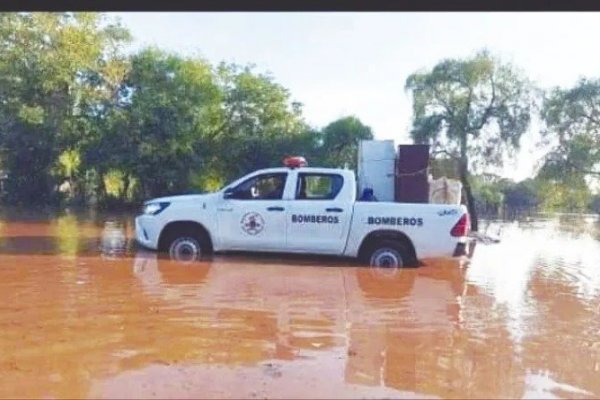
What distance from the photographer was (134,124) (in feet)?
82.9

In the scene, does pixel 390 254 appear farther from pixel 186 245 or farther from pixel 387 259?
pixel 186 245

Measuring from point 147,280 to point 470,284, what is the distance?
16.0 feet

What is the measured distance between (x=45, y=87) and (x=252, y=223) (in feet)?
61.0

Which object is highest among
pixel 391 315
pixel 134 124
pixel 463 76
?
pixel 463 76

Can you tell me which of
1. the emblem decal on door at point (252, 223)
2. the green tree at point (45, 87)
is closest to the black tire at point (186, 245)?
the emblem decal on door at point (252, 223)

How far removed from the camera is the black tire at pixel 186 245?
415 inches

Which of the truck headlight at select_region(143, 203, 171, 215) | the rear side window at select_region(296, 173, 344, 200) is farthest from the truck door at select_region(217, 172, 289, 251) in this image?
the truck headlight at select_region(143, 203, 171, 215)

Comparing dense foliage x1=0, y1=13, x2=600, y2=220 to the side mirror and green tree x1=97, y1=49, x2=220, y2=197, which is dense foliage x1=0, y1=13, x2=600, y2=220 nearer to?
green tree x1=97, y1=49, x2=220, y2=197

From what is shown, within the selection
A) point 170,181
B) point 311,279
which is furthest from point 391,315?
point 170,181

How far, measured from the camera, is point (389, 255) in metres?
10.1

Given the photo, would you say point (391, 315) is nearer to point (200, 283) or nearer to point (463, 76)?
point (200, 283)

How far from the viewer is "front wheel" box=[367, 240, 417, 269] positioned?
399 inches

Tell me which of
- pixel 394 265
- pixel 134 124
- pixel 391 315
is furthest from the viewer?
pixel 134 124

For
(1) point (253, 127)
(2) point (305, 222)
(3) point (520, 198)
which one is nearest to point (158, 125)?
(1) point (253, 127)
